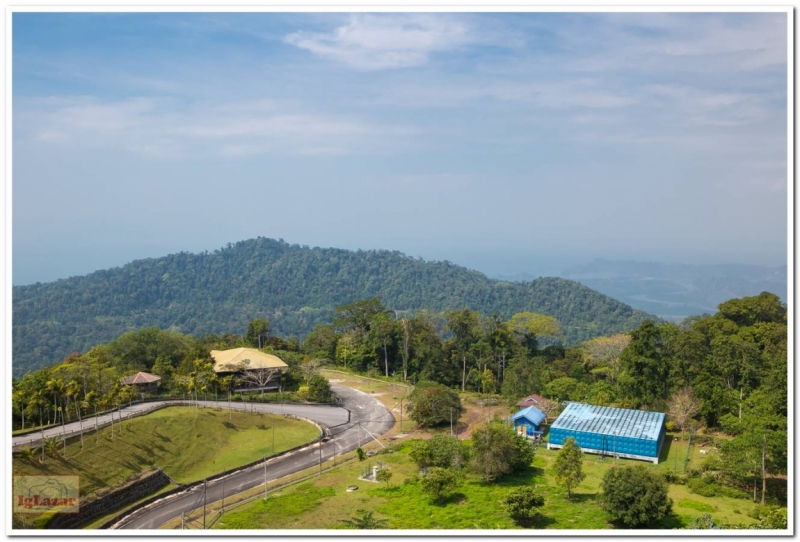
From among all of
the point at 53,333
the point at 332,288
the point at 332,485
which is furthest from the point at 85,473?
the point at 332,288

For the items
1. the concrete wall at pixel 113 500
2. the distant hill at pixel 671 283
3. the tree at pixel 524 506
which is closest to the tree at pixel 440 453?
the tree at pixel 524 506

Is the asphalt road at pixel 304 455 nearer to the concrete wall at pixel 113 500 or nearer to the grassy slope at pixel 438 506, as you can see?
the concrete wall at pixel 113 500

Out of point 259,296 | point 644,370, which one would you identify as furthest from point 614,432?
point 259,296

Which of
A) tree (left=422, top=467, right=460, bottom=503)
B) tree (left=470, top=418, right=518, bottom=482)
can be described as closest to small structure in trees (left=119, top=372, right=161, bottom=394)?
tree (left=422, top=467, right=460, bottom=503)

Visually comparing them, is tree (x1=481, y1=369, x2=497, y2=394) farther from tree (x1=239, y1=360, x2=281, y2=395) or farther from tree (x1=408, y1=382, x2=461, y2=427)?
tree (x1=239, y1=360, x2=281, y2=395)

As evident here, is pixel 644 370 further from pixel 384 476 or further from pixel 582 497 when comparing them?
A: pixel 384 476
